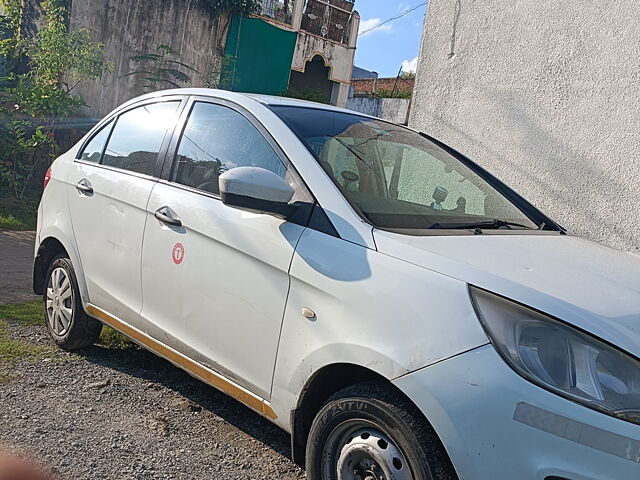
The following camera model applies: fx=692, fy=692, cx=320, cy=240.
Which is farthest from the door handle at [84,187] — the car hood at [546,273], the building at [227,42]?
the building at [227,42]

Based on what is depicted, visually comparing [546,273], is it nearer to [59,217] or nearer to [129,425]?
[129,425]

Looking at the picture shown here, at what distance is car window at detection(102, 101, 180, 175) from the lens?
12.5 feet

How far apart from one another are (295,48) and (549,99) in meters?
15.1

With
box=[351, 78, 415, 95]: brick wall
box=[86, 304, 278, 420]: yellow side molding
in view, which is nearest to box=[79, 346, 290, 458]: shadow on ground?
box=[86, 304, 278, 420]: yellow side molding

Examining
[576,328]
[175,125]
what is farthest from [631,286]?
[175,125]

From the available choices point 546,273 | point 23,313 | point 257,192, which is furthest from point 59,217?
point 546,273

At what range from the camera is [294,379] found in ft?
8.83

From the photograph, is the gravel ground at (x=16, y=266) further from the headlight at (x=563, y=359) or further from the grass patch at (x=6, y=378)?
the headlight at (x=563, y=359)

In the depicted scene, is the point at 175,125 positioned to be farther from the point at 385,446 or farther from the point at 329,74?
the point at 329,74

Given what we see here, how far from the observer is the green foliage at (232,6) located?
15953 millimetres

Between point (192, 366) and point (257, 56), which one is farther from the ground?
point (257, 56)

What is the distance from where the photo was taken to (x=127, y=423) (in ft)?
11.3

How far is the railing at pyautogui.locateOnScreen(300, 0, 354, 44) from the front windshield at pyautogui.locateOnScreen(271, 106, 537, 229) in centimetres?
1832

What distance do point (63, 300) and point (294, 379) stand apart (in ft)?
7.37
